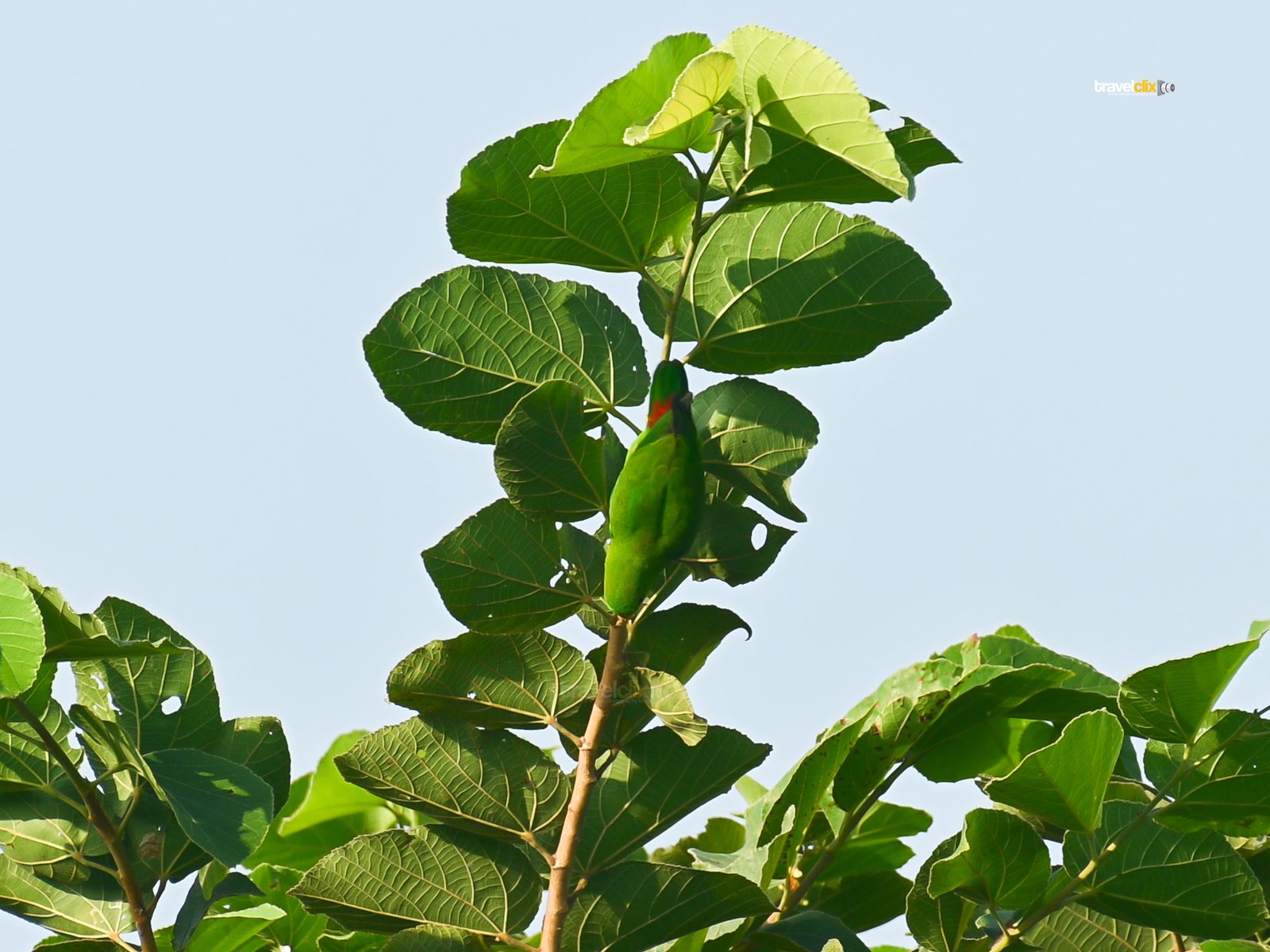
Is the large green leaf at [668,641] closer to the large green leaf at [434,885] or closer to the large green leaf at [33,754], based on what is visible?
the large green leaf at [434,885]

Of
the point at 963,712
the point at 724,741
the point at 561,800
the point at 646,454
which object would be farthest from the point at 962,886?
the point at 646,454

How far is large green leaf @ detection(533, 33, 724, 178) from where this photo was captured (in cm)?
145

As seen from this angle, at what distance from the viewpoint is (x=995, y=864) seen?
65.7 inches

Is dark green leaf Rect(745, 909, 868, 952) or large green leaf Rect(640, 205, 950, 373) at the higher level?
large green leaf Rect(640, 205, 950, 373)

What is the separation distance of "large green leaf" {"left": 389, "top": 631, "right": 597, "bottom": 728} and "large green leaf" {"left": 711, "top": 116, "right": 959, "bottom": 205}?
60cm

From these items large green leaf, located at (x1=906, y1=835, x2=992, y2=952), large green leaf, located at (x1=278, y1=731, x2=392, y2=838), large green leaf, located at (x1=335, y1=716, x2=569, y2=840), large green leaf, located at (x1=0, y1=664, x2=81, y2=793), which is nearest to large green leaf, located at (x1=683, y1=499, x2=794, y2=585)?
large green leaf, located at (x1=335, y1=716, x2=569, y2=840)

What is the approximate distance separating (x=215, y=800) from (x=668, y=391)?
0.75 metres

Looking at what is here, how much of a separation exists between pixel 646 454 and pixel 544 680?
1.16 ft

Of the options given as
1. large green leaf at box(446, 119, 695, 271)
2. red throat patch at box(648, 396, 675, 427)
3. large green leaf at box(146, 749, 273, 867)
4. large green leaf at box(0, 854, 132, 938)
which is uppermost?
large green leaf at box(446, 119, 695, 271)

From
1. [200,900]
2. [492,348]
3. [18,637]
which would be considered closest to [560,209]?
[492,348]

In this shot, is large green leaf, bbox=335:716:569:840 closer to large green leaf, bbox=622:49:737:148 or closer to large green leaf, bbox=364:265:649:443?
large green leaf, bbox=364:265:649:443

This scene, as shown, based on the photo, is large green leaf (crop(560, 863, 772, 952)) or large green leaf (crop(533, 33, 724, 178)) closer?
large green leaf (crop(533, 33, 724, 178))

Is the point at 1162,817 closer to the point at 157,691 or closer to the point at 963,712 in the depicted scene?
the point at 963,712

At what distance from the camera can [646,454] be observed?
1.54m
